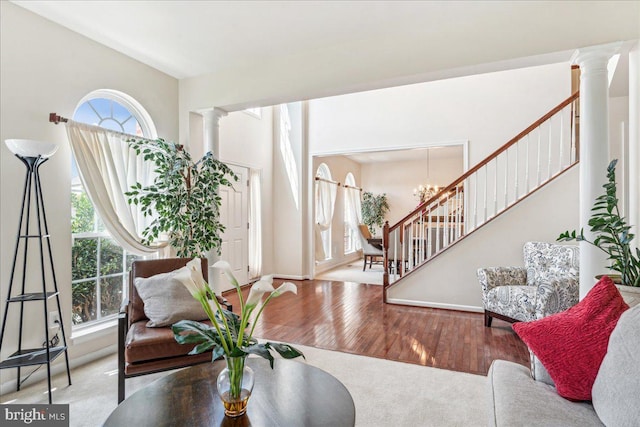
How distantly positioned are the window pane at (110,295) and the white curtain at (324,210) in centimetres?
437

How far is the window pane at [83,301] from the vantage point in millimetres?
3029

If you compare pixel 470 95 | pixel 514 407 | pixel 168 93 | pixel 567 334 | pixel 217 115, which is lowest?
pixel 514 407

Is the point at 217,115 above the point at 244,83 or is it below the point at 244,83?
below

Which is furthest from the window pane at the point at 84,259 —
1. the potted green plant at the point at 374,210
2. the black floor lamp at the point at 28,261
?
the potted green plant at the point at 374,210

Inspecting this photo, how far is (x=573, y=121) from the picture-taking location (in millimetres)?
4414

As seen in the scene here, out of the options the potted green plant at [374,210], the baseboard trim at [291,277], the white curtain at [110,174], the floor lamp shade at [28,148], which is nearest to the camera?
the floor lamp shade at [28,148]

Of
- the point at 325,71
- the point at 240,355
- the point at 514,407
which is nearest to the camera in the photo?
the point at 240,355

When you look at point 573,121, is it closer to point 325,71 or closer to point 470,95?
point 470,95

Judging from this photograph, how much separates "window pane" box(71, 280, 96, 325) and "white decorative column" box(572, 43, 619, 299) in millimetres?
4142

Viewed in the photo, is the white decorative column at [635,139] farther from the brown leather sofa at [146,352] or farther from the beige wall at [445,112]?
the brown leather sofa at [146,352]

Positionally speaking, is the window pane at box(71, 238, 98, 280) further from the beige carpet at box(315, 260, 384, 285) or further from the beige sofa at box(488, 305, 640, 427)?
the beige carpet at box(315, 260, 384, 285)

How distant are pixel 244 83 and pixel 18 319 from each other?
9.16ft

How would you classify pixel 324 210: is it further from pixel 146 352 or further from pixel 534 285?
pixel 146 352

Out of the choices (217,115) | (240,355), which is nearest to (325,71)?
(217,115)
